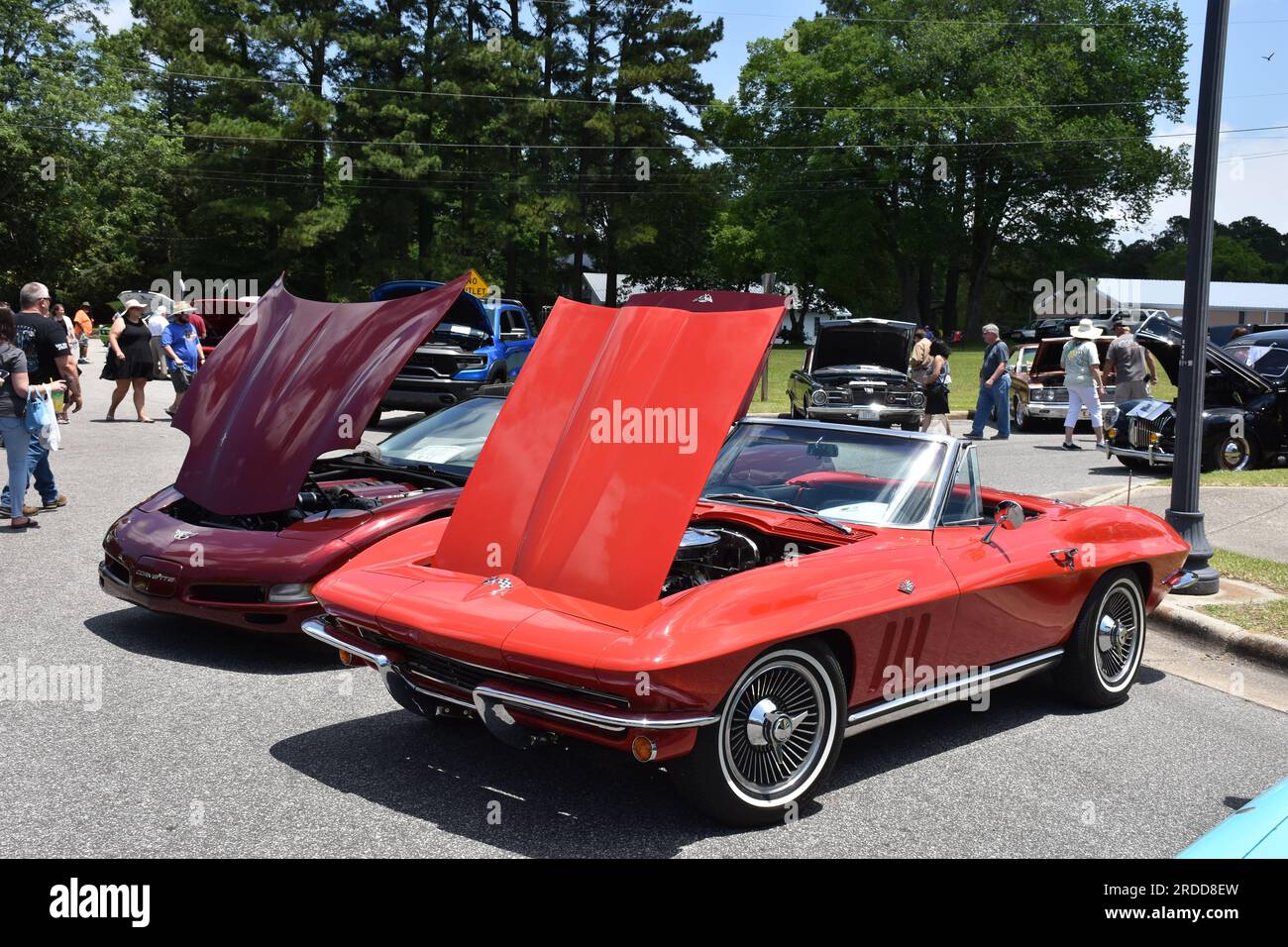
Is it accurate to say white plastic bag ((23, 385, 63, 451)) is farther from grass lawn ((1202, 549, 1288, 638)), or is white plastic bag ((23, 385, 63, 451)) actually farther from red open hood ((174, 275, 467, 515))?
grass lawn ((1202, 549, 1288, 638))

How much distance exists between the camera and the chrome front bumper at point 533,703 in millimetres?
3650

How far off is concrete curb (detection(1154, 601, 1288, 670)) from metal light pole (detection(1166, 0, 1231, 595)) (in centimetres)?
49

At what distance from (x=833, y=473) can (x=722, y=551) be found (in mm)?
756

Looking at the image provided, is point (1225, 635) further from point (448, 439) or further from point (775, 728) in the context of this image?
point (448, 439)

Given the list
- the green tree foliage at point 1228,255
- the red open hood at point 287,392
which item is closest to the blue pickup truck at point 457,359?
the red open hood at point 287,392

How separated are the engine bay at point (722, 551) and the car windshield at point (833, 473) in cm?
25

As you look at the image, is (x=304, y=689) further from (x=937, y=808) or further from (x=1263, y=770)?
(x=1263, y=770)

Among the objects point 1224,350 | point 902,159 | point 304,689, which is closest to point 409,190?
point 902,159

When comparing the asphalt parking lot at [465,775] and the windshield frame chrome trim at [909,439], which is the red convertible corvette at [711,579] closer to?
the windshield frame chrome trim at [909,439]

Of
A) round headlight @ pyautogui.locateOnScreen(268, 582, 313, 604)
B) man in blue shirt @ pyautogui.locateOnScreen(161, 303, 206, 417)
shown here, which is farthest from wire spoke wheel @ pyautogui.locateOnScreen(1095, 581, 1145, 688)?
man in blue shirt @ pyautogui.locateOnScreen(161, 303, 206, 417)

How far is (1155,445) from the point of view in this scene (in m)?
13.2

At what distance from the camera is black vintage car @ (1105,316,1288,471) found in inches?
525

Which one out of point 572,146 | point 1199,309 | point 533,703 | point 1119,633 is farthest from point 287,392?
point 572,146
